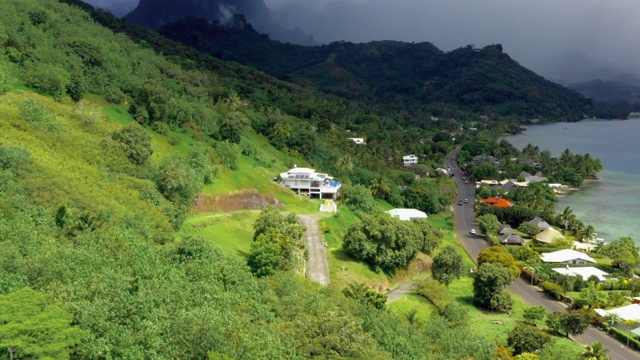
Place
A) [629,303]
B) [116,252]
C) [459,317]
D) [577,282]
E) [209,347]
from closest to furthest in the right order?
[209,347] < [116,252] < [459,317] < [629,303] < [577,282]

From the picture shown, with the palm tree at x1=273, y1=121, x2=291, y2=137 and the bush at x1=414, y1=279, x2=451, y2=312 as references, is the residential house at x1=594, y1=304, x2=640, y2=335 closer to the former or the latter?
the bush at x1=414, y1=279, x2=451, y2=312

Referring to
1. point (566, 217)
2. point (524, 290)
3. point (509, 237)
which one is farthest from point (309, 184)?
point (566, 217)

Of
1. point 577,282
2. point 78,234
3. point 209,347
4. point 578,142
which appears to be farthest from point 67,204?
point 578,142

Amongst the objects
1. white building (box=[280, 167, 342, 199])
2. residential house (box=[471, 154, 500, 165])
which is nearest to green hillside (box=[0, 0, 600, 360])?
white building (box=[280, 167, 342, 199])

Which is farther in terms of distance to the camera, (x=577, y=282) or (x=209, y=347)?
(x=577, y=282)

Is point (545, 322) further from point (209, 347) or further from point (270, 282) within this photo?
point (209, 347)

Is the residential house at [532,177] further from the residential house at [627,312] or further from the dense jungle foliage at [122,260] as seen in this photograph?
the dense jungle foliage at [122,260]

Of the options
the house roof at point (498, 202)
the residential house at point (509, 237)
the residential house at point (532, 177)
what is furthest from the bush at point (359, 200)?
the residential house at point (532, 177)
